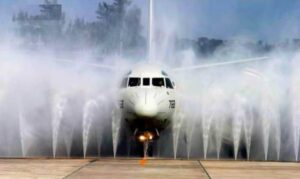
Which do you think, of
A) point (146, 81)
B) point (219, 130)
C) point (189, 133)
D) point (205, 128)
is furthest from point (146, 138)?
point (219, 130)

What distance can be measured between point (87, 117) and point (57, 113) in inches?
66.8

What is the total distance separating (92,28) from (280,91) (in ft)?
130

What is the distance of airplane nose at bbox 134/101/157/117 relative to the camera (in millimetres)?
26047

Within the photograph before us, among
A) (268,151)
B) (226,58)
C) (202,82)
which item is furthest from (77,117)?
(226,58)

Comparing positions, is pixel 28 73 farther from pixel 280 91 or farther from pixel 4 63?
pixel 280 91

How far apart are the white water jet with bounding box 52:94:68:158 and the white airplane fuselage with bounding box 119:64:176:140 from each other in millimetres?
5639

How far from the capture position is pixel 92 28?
2817 inches

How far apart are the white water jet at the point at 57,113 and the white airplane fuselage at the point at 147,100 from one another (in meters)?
5.64

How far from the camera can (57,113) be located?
33.7 m

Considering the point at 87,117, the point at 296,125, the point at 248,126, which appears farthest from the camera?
the point at 296,125

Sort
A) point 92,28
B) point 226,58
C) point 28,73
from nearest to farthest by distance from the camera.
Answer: point 28,73 < point 226,58 < point 92,28

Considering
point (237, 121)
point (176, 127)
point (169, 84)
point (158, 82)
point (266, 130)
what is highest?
point (158, 82)

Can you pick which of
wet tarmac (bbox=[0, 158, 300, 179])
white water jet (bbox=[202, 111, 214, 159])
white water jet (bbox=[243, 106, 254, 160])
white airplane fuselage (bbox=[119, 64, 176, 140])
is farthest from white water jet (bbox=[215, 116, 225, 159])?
wet tarmac (bbox=[0, 158, 300, 179])

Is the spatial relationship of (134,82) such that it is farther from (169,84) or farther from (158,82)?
(169,84)
